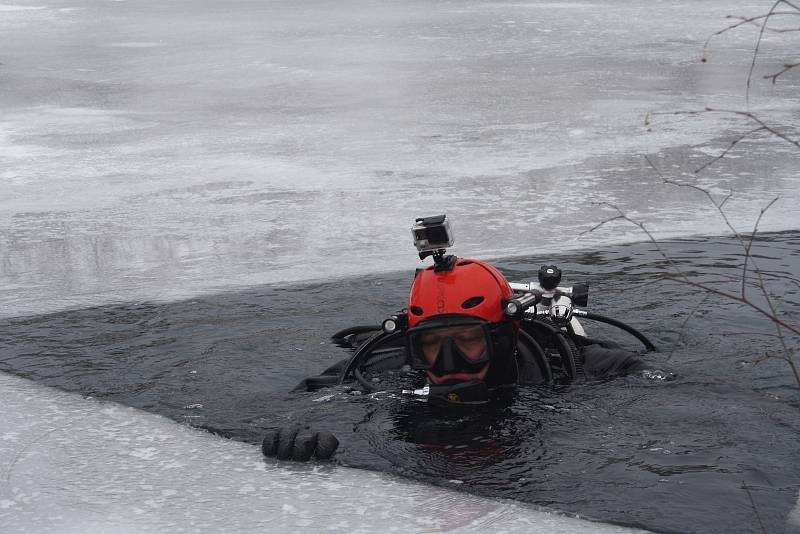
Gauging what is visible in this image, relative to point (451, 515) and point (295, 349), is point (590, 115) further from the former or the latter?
point (451, 515)

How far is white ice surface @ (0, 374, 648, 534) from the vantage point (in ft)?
9.78

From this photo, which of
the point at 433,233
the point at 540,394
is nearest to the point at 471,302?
the point at 433,233

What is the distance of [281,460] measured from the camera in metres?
3.51

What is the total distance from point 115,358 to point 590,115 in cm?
589

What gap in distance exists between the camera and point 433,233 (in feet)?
13.3

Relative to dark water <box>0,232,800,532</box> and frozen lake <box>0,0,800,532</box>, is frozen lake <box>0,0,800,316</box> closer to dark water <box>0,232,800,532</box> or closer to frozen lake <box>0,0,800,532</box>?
frozen lake <box>0,0,800,532</box>

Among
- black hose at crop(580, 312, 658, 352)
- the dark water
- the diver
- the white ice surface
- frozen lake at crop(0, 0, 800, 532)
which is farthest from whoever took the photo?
frozen lake at crop(0, 0, 800, 532)

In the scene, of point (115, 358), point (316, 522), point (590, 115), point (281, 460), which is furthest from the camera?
point (590, 115)

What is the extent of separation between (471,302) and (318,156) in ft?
16.0

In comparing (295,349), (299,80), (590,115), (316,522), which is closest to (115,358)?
(295,349)

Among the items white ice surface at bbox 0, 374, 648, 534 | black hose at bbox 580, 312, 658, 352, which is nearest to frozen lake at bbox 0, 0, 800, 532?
white ice surface at bbox 0, 374, 648, 534

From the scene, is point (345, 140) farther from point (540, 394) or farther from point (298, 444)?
point (298, 444)

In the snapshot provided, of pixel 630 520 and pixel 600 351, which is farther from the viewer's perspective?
pixel 600 351

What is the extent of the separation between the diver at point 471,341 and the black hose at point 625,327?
13 mm
